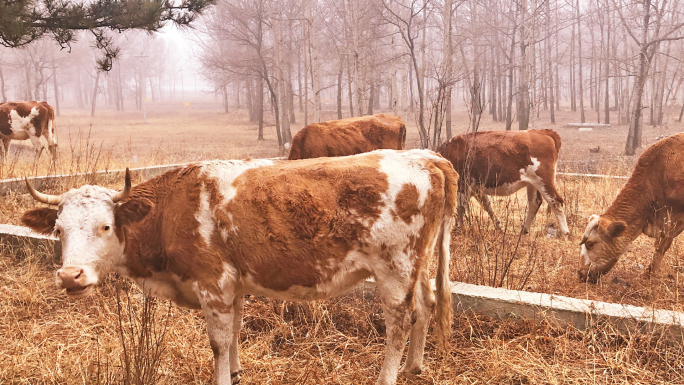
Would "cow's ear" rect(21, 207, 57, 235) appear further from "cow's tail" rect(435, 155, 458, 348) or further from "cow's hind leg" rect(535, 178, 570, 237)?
"cow's hind leg" rect(535, 178, 570, 237)

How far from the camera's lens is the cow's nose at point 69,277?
2.56 metres

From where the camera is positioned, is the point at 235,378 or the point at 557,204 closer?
the point at 235,378

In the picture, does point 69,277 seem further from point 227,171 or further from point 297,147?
point 297,147

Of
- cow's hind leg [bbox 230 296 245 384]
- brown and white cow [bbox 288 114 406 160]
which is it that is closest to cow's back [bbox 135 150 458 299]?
cow's hind leg [bbox 230 296 245 384]

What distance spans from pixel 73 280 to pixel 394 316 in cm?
189

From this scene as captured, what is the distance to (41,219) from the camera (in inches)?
119

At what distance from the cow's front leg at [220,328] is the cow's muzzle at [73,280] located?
0.67 m

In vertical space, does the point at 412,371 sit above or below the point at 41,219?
below

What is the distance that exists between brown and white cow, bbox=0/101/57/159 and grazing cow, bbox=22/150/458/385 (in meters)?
9.65

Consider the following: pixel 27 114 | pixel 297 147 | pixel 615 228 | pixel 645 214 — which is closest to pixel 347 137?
pixel 297 147

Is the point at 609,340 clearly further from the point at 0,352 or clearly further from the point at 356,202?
the point at 0,352

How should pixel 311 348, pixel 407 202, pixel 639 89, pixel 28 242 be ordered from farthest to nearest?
pixel 639 89 < pixel 28 242 < pixel 311 348 < pixel 407 202

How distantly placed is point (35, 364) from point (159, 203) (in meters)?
1.49

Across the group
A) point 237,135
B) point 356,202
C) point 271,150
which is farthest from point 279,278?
point 237,135
